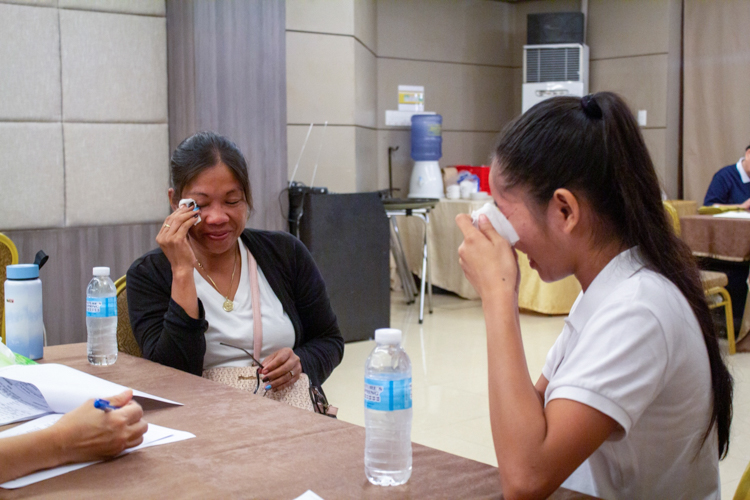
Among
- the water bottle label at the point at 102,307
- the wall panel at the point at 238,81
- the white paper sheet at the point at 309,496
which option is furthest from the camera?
the wall panel at the point at 238,81

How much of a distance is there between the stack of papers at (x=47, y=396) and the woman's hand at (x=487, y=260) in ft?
1.62

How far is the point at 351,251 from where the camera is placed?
14.4 ft

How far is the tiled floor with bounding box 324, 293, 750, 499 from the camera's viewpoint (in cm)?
279

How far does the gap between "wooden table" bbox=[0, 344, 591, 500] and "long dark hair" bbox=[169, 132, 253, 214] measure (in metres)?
0.70

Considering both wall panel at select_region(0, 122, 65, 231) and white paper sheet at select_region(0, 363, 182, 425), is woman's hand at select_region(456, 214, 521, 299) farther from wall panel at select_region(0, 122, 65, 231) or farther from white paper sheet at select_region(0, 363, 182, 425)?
wall panel at select_region(0, 122, 65, 231)

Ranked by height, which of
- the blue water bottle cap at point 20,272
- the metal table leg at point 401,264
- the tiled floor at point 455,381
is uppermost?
the blue water bottle cap at point 20,272

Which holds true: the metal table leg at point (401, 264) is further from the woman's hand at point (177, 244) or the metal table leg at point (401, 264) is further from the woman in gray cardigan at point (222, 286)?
the woman's hand at point (177, 244)

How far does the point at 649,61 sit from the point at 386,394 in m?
6.39

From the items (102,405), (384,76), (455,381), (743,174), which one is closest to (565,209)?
(102,405)

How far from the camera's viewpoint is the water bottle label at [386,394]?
0.93 metres

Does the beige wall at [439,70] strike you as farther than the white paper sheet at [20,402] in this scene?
Yes

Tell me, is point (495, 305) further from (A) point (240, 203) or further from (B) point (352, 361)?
(B) point (352, 361)

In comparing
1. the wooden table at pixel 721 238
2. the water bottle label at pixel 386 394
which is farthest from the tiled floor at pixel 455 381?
the water bottle label at pixel 386 394

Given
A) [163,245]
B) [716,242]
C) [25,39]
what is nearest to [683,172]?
[716,242]
